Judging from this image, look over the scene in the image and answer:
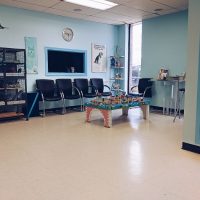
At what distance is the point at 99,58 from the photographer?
7238mm

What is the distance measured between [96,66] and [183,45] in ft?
8.50

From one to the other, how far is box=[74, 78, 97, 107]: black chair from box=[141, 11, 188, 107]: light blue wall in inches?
62.8

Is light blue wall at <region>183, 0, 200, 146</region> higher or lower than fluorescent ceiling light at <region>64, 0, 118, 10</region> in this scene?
lower

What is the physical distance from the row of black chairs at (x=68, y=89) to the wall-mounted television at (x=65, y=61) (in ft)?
1.06

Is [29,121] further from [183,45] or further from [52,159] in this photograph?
[183,45]

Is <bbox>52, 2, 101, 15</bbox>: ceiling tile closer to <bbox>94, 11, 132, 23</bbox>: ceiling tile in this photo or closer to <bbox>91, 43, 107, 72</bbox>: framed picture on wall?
<bbox>94, 11, 132, 23</bbox>: ceiling tile

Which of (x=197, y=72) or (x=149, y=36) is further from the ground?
(x=149, y=36)

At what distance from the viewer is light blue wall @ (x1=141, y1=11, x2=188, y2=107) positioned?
5918mm

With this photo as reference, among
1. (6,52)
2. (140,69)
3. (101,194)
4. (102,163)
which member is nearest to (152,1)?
(140,69)

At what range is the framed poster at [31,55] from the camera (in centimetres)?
576

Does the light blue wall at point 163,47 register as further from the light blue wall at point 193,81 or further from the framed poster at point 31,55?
the framed poster at point 31,55

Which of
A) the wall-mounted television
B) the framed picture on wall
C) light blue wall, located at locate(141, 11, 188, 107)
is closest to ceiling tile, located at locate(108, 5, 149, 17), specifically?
light blue wall, located at locate(141, 11, 188, 107)

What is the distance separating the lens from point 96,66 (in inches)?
283

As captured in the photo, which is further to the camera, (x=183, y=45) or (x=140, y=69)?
(x=140, y=69)
